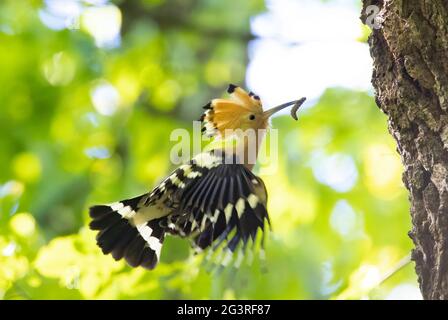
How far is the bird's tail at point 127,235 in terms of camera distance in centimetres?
246

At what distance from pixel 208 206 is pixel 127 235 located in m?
0.43

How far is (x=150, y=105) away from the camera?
5680 millimetres

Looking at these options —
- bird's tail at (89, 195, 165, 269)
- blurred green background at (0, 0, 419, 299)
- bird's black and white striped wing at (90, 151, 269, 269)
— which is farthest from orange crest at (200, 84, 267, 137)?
blurred green background at (0, 0, 419, 299)

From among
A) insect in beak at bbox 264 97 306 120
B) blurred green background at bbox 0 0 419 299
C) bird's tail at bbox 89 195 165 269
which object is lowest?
A: bird's tail at bbox 89 195 165 269

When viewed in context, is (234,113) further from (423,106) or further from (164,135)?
(164,135)

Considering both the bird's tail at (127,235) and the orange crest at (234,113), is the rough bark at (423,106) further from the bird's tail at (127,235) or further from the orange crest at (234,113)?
the bird's tail at (127,235)

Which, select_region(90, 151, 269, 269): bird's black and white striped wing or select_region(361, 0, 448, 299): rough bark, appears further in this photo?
select_region(90, 151, 269, 269): bird's black and white striped wing

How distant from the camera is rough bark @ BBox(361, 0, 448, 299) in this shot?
5.81 feet

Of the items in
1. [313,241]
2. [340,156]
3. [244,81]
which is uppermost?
[244,81]

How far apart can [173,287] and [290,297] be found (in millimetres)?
839

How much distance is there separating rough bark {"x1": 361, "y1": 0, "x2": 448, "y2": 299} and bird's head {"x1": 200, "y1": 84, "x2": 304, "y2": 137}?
62cm

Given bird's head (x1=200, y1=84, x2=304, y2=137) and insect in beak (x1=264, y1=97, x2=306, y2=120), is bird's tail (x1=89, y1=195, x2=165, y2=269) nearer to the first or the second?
bird's head (x1=200, y1=84, x2=304, y2=137)
